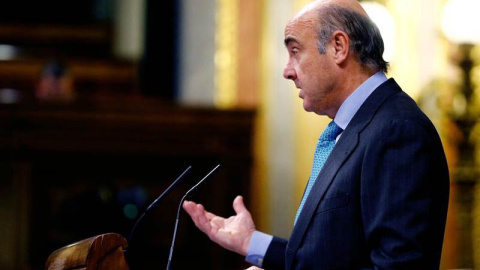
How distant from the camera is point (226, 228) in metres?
1.81

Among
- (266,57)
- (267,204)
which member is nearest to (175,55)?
(266,57)

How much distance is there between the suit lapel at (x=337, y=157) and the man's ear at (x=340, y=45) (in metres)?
0.10

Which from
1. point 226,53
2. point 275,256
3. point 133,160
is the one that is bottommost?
point 133,160

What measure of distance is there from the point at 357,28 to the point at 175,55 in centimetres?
564

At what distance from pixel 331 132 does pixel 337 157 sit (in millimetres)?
153

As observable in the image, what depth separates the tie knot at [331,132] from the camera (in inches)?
66.1

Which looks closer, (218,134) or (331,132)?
(331,132)

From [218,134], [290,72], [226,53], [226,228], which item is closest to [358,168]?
[290,72]

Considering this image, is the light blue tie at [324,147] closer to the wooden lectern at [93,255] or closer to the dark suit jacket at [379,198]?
the dark suit jacket at [379,198]

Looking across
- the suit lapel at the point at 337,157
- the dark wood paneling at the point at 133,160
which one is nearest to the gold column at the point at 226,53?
the dark wood paneling at the point at 133,160

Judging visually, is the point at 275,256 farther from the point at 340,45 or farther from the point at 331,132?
the point at 340,45

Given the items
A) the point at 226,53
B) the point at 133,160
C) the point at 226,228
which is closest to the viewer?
the point at 226,228

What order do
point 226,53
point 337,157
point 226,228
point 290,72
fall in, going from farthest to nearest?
point 226,53 < point 226,228 < point 290,72 < point 337,157

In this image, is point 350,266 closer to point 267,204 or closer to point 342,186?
point 342,186
